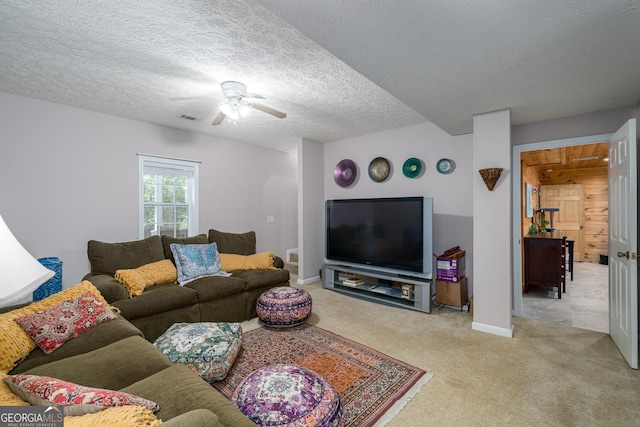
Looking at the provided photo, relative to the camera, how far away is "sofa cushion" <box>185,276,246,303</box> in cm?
298

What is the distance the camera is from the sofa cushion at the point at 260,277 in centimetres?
334

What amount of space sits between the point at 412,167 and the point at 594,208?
579cm

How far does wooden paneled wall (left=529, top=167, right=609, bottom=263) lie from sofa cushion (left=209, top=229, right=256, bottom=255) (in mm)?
6698

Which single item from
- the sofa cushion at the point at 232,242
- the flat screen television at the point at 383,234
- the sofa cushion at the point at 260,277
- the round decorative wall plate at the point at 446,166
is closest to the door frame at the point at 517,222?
the round decorative wall plate at the point at 446,166

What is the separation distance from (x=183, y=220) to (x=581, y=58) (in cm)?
471

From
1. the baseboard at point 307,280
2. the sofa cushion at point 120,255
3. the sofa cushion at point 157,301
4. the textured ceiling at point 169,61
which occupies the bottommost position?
the baseboard at point 307,280

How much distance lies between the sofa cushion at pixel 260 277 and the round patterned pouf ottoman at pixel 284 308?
1.07 ft

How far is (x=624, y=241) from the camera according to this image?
236 cm

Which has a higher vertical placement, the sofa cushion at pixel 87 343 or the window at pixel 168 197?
the window at pixel 168 197

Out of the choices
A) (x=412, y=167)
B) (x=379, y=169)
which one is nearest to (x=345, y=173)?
(x=379, y=169)

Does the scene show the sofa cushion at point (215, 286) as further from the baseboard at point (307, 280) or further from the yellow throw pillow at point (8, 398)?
the yellow throw pillow at point (8, 398)

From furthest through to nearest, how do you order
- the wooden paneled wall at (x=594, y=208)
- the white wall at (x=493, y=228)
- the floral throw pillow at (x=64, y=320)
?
the wooden paneled wall at (x=594, y=208)
the white wall at (x=493, y=228)
the floral throw pillow at (x=64, y=320)

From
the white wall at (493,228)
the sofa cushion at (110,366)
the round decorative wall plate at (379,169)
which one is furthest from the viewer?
the round decorative wall plate at (379,169)

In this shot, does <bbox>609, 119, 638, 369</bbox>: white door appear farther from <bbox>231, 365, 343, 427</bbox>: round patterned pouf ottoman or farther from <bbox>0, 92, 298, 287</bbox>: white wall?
<bbox>0, 92, 298, 287</bbox>: white wall
